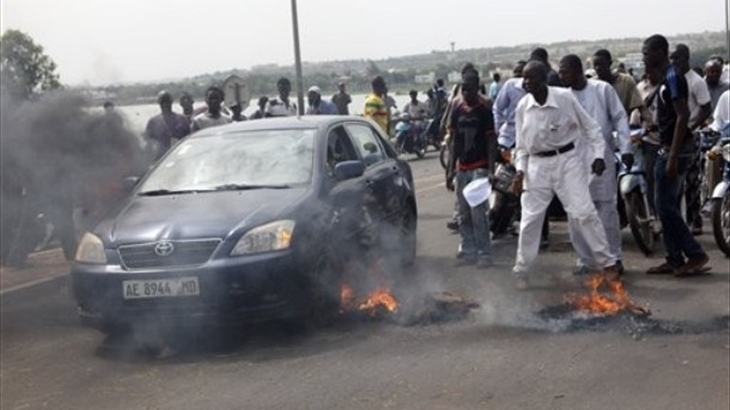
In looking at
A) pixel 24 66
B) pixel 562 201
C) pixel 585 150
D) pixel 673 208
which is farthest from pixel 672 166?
pixel 24 66

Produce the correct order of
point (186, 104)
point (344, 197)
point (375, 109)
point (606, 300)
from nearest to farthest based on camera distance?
point (606, 300), point (344, 197), point (186, 104), point (375, 109)

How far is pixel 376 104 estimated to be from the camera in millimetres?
16078

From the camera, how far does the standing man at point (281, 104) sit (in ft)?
43.1

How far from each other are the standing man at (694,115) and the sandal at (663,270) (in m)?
1.33

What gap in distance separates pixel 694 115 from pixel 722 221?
3.42 ft

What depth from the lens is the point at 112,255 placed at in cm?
689

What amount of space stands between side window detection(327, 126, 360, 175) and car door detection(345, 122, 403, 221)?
128 mm

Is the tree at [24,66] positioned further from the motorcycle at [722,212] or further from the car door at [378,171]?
the motorcycle at [722,212]

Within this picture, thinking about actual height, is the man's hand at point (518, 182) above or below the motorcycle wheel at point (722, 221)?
above

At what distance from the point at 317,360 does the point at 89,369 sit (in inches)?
58.7

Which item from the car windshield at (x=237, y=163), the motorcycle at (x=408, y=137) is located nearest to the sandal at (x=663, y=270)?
the car windshield at (x=237, y=163)

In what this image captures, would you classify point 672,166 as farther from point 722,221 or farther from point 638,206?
point 638,206

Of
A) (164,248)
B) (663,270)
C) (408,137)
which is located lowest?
(408,137)

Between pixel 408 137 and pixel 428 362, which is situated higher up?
pixel 428 362
